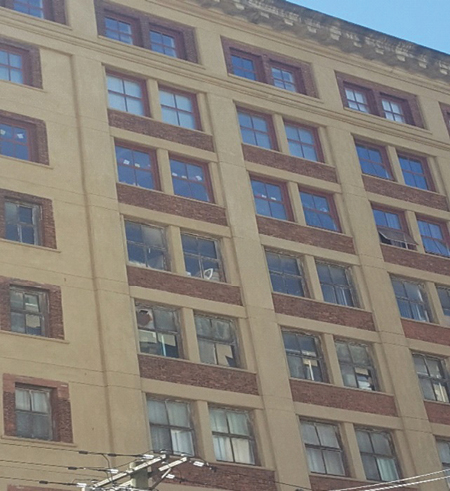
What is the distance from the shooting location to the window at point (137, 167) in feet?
133

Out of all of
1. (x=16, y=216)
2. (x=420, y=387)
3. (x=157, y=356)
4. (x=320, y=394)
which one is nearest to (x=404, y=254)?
(x=420, y=387)

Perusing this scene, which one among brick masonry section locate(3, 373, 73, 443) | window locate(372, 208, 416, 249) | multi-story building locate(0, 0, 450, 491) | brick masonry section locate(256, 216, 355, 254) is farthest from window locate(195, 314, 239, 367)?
window locate(372, 208, 416, 249)

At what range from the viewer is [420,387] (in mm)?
41844

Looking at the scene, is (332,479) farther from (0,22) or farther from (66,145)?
(0,22)

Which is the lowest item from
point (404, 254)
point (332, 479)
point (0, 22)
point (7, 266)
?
point (332, 479)

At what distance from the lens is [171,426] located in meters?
35.5

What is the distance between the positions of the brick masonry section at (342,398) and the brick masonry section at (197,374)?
72.4 inches

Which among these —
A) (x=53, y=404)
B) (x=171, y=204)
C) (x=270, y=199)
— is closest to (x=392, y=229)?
(x=270, y=199)

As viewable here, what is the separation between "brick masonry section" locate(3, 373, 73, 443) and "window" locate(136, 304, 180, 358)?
148 inches

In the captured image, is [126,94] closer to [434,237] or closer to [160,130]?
[160,130]

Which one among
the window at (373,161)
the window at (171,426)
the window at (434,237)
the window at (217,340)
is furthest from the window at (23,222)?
the window at (434,237)

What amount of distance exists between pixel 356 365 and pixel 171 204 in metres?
8.65

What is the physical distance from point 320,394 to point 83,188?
1051cm

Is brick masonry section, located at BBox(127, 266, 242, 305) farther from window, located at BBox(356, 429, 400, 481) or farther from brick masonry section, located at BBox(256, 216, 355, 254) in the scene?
window, located at BBox(356, 429, 400, 481)
